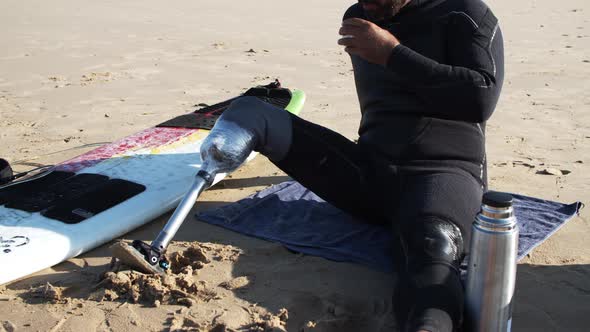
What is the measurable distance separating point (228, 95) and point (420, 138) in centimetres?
342

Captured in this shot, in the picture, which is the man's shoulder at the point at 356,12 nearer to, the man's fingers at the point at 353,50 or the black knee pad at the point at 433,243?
the man's fingers at the point at 353,50

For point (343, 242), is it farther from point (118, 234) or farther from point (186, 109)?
point (186, 109)

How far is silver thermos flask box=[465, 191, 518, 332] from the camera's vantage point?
6.89 ft

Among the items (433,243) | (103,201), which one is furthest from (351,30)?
(103,201)

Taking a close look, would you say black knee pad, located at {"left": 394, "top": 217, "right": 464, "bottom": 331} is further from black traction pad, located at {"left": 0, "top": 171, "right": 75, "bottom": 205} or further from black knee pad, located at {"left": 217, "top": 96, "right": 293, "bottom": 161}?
black traction pad, located at {"left": 0, "top": 171, "right": 75, "bottom": 205}

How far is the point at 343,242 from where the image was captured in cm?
312

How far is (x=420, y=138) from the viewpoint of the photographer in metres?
2.89

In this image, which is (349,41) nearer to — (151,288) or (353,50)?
(353,50)

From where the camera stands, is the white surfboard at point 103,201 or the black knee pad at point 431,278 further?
the white surfboard at point 103,201

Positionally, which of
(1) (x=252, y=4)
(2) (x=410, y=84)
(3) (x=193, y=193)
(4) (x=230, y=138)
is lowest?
(1) (x=252, y=4)

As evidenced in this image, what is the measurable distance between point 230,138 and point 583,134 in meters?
3.01

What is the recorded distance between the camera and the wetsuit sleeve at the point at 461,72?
2.67 meters

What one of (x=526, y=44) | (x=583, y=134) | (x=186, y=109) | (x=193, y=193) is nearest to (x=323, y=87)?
(x=186, y=109)

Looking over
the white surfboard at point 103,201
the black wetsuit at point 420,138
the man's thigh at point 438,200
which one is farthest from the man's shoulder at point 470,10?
the white surfboard at point 103,201
